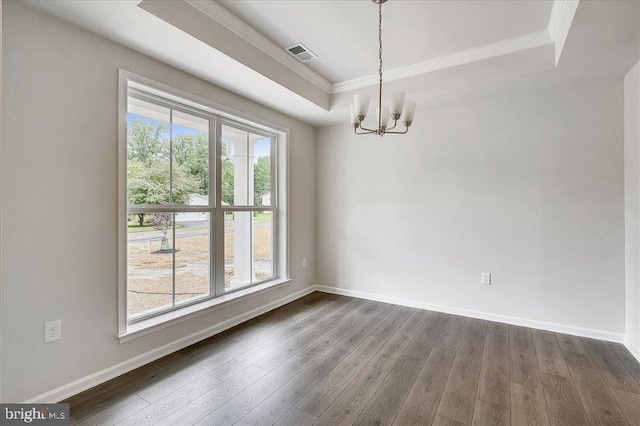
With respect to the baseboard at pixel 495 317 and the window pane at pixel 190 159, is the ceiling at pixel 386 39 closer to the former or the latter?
the window pane at pixel 190 159

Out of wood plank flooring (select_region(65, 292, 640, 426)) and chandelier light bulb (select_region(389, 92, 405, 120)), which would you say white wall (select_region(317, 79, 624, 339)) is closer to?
wood plank flooring (select_region(65, 292, 640, 426))

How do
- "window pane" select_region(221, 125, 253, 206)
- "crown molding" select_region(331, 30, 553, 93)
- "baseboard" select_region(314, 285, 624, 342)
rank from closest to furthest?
"crown molding" select_region(331, 30, 553, 93) → "baseboard" select_region(314, 285, 624, 342) → "window pane" select_region(221, 125, 253, 206)

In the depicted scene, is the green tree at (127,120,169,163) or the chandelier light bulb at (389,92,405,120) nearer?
the chandelier light bulb at (389,92,405,120)

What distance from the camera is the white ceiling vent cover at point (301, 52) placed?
2.86 metres

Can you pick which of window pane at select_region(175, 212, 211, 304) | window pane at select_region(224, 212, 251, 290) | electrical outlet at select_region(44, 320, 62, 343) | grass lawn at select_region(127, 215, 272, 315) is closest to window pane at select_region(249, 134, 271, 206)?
window pane at select_region(224, 212, 251, 290)

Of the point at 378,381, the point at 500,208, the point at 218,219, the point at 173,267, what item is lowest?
the point at 378,381

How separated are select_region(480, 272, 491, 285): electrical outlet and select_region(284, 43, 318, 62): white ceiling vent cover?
2.96m

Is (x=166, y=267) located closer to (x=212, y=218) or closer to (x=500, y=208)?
(x=212, y=218)

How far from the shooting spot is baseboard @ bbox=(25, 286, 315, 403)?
189cm

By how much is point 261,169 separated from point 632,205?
366 centimetres

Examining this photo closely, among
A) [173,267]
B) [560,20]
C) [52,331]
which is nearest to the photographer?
[52,331]

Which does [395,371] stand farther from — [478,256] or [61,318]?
[61,318]

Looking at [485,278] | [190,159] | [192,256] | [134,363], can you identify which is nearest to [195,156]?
[190,159]

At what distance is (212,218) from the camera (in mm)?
3031
